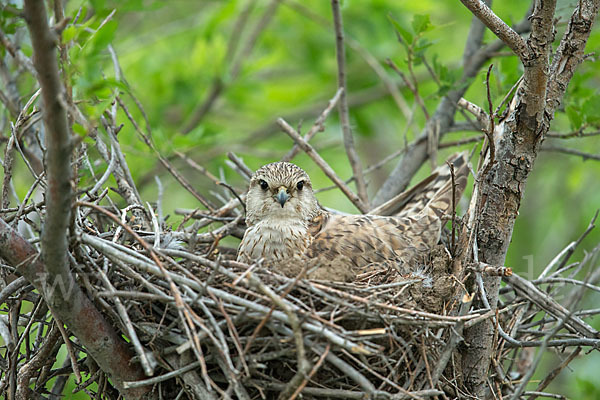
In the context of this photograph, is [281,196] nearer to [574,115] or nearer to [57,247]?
[57,247]

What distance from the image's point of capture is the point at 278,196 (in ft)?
14.1

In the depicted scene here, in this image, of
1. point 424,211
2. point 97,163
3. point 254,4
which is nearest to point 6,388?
point 97,163

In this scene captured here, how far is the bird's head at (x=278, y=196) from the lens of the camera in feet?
14.3

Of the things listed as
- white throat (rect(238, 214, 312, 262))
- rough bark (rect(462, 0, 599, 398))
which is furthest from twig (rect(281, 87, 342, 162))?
rough bark (rect(462, 0, 599, 398))

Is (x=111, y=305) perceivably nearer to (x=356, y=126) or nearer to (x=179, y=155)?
(x=179, y=155)

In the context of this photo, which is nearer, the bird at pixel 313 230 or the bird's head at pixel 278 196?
the bird at pixel 313 230

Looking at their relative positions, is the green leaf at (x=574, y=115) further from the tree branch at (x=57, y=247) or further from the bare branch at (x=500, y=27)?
the tree branch at (x=57, y=247)

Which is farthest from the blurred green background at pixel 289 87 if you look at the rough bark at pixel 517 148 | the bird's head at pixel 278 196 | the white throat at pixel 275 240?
the rough bark at pixel 517 148

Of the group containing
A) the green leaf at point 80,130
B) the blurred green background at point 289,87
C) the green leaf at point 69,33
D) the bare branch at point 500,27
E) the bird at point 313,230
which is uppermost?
the blurred green background at point 289,87

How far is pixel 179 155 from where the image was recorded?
5.07 metres

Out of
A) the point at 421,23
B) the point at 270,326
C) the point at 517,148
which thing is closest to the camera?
the point at 270,326

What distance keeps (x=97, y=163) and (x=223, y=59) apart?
245cm

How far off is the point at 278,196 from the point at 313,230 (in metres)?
0.36

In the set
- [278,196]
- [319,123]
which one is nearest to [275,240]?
[278,196]
